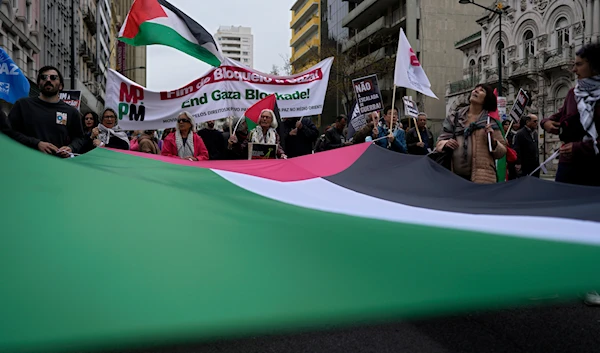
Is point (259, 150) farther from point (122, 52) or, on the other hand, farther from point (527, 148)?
point (122, 52)

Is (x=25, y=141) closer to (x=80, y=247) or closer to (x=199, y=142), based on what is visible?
(x=199, y=142)

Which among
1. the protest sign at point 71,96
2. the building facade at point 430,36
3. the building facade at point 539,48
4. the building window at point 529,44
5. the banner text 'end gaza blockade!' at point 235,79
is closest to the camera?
the banner text 'end gaza blockade!' at point 235,79

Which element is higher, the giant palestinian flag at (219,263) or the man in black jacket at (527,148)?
the man in black jacket at (527,148)

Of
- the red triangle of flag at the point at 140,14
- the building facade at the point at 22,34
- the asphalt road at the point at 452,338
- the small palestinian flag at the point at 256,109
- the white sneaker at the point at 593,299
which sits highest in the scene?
the building facade at the point at 22,34

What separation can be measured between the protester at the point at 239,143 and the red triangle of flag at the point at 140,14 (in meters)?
2.09

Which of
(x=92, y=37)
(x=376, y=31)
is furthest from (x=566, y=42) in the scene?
(x=92, y=37)

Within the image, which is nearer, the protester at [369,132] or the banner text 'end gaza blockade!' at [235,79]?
the banner text 'end gaza blockade!' at [235,79]

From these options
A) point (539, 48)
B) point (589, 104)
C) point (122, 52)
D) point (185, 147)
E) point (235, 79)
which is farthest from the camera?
point (122, 52)

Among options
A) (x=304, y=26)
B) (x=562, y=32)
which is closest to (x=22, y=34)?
(x=562, y=32)

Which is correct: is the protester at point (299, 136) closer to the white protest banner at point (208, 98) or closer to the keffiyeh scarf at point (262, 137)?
the white protest banner at point (208, 98)

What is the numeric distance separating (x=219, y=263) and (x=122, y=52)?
75191mm

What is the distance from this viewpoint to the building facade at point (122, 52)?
74.1m

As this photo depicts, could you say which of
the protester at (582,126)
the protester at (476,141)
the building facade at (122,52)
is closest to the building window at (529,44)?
the protester at (476,141)

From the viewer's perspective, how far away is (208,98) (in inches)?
343
